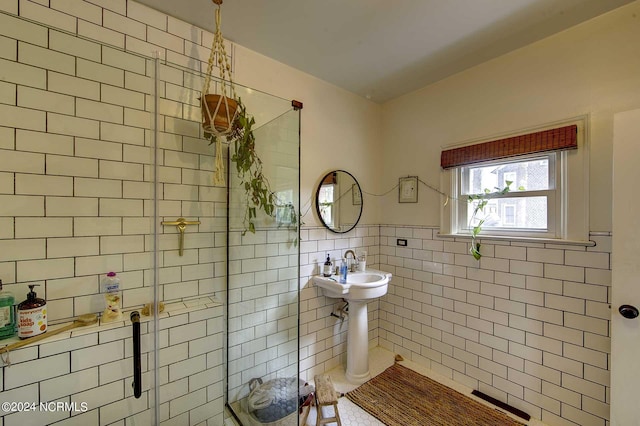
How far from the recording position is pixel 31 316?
1.13 meters

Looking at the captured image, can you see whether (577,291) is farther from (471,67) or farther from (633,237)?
(471,67)

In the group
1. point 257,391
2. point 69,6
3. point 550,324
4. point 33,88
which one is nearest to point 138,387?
point 257,391

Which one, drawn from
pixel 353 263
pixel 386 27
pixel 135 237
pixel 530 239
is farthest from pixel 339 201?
pixel 135 237

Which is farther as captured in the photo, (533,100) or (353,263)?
(353,263)

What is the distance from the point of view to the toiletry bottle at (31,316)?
1.12m

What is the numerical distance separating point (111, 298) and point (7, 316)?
1.16ft

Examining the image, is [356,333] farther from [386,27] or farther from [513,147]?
[386,27]

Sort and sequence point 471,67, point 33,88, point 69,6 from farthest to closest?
1. point 471,67
2. point 69,6
3. point 33,88

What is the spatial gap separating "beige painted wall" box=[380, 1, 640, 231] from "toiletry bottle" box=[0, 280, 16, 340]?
2.66m

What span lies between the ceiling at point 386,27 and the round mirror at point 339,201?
939 mm

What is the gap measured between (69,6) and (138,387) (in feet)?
6.32

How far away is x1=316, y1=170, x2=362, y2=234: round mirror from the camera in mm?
2309

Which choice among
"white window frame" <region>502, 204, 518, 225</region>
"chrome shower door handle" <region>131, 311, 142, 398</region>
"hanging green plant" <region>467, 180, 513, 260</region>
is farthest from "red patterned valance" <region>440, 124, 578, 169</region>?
"chrome shower door handle" <region>131, 311, 142, 398</region>

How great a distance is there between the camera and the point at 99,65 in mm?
1336
